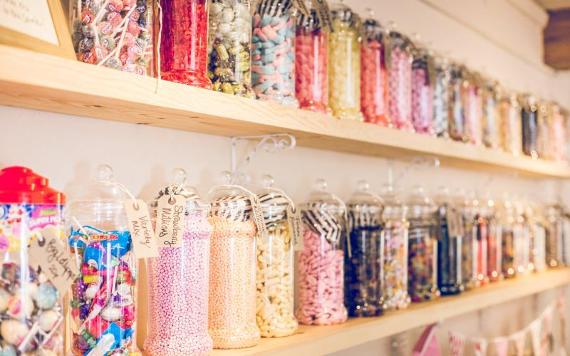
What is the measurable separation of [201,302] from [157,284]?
8 cm

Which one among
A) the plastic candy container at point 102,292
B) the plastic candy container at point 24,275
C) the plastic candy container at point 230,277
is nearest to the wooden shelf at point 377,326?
the plastic candy container at point 230,277

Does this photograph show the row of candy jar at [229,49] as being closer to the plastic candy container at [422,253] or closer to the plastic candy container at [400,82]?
the plastic candy container at [400,82]

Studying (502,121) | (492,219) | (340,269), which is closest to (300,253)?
(340,269)

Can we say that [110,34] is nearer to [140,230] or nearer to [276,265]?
[140,230]

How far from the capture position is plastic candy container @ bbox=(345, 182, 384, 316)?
1.60 m

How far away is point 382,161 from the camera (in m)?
A: 2.10

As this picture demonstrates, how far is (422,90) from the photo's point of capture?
6.20 ft

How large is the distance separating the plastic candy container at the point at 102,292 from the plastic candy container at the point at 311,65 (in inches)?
21.3

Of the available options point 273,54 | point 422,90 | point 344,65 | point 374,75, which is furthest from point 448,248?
point 273,54

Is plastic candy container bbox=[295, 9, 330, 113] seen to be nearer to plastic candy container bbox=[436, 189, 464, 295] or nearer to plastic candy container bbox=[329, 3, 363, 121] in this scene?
plastic candy container bbox=[329, 3, 363, 121]

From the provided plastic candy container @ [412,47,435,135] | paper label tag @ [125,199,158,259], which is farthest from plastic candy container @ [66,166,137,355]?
plastic candy container @ [412,47,435,135]

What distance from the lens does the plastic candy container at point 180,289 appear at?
3.74 feet

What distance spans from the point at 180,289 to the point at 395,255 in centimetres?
74

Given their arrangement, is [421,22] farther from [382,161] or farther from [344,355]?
[344,355]
